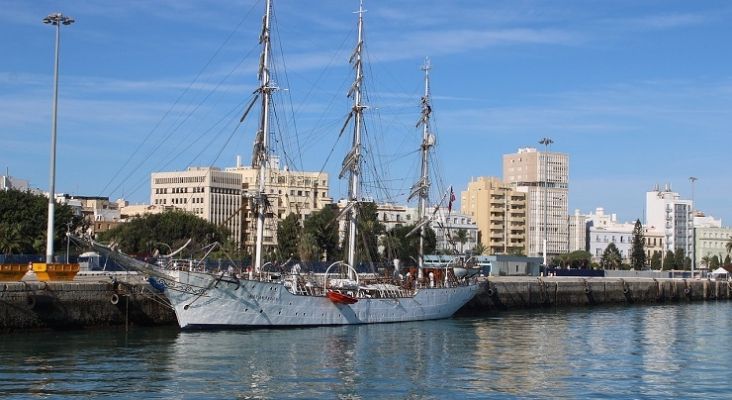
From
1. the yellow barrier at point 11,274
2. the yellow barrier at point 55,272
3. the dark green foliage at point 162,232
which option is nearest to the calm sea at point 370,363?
the yellow barrier at point 55,272

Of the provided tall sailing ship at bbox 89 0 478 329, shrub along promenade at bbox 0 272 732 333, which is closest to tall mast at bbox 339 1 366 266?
tall sailing ship at bbox 89 0 478 329

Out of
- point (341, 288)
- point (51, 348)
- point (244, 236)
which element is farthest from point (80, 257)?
point (244, 236)

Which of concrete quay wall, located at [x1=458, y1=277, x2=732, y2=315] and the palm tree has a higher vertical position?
the palm tree

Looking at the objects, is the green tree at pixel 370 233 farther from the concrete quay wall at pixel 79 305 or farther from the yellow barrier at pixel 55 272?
the yellow barrier at pixel 55 272

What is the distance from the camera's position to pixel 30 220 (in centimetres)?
11312

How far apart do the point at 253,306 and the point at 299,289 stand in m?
4.21

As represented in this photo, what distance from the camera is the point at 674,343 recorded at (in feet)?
193

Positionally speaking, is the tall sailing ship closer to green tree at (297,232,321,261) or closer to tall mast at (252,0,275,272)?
tall mast at (252,0,275,272)

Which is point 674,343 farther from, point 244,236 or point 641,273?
point 244,236

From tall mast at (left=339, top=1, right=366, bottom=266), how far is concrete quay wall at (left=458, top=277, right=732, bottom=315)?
1377cm

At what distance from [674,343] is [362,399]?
28027mm

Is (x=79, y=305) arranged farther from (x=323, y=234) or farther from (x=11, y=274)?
(x=323, y=234)

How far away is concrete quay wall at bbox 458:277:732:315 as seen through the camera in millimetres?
89000

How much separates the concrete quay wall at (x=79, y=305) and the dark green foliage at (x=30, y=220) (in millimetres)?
45230
